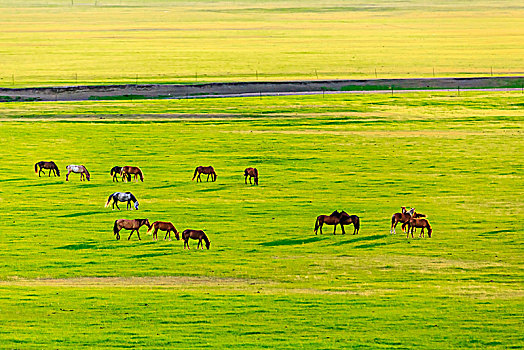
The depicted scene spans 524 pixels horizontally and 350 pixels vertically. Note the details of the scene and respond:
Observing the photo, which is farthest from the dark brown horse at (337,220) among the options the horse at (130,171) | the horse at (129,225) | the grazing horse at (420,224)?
the horse at (130,171)

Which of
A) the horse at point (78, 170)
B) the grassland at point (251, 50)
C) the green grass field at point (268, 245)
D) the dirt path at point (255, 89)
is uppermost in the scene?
the grassland at point (251, 50)

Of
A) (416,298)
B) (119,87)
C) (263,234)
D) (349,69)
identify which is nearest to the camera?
(416,298)

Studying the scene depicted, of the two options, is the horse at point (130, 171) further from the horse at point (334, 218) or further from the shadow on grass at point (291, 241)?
the horse at point (334, 218)

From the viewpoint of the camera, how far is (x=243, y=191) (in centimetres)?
4050

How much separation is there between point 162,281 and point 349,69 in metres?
81.6

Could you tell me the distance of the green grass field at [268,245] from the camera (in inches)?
897

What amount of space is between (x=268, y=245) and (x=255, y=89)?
2258 inches

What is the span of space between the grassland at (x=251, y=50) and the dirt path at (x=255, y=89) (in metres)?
5.77

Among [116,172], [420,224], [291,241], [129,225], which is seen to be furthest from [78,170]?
[420,224]

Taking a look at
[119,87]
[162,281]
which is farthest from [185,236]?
[119,87]

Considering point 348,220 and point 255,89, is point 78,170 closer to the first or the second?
point 348,220

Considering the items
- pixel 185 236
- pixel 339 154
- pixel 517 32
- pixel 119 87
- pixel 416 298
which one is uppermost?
pixel 517 32

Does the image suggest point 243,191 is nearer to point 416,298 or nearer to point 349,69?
point 416,298

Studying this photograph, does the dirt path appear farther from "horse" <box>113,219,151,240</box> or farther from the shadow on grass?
the shadow on grass
